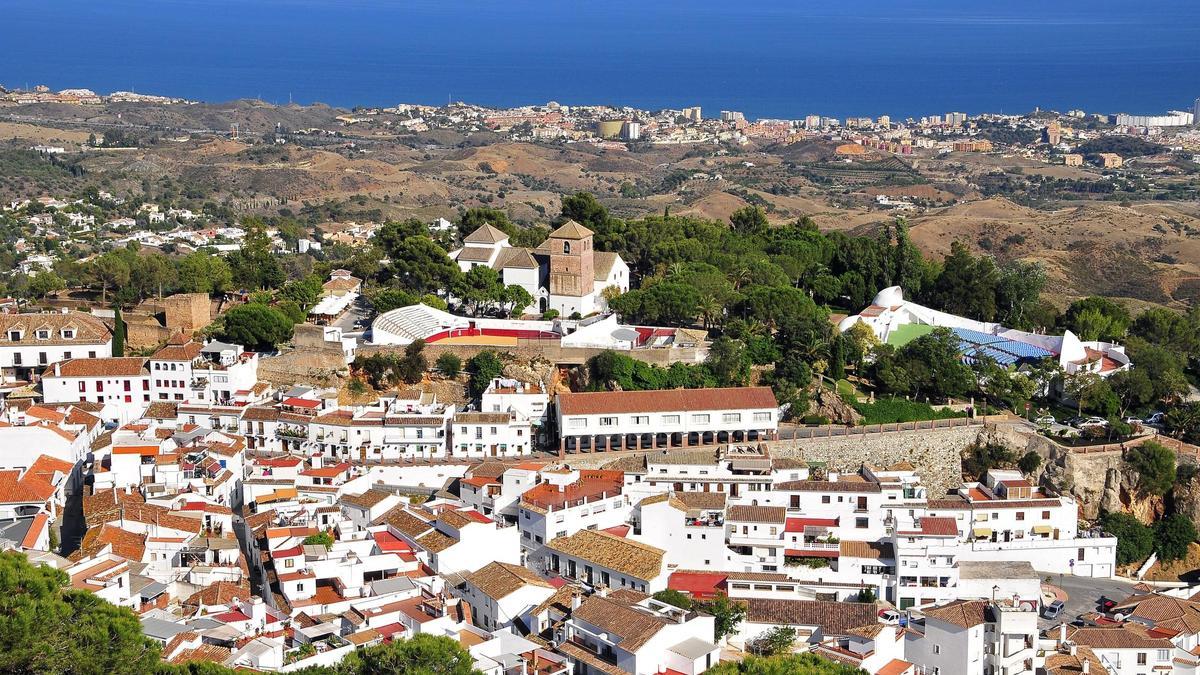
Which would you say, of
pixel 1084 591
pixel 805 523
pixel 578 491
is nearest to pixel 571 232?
pixel 578 491

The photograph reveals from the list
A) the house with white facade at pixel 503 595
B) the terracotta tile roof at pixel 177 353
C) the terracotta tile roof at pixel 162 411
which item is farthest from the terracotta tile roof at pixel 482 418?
the terracotta tile roof at pixel 177 353

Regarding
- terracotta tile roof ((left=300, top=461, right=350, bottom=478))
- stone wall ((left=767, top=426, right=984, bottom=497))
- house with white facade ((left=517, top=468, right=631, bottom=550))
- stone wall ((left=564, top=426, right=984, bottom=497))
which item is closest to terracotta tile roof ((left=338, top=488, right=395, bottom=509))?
terracotta tile roof ((left=300, top=461, right=350, bottom=478))

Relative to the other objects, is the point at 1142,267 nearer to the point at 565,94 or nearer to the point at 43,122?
the point at 43,122

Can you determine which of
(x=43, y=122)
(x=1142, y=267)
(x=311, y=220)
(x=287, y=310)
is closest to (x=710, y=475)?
(x=287, y=310)

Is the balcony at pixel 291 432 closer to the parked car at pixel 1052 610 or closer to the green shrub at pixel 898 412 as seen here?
the green shrub at pixel 898 412

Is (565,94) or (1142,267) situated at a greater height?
(565,94)
